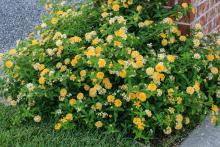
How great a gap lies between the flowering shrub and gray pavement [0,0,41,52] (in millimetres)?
1763

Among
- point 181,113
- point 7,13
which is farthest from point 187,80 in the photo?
point 7,13

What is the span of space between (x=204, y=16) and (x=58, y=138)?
1726 mm

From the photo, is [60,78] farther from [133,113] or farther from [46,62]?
[133,113]

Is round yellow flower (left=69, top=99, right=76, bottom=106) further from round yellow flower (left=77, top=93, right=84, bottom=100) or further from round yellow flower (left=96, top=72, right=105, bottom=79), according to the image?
round yellow flower (left=96, top=72, right=105, bottom=79)

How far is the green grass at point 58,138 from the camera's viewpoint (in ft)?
11.1

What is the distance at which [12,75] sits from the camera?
153 inches

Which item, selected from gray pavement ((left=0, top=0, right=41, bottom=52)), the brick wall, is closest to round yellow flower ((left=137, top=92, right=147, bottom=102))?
the brick wall

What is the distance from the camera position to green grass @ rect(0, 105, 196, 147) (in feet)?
11.1

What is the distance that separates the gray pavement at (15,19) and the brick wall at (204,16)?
2.20m

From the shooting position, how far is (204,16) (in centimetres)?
436

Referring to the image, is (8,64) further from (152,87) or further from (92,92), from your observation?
(152,87)

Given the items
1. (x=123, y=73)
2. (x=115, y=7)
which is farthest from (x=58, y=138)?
(x=115, y=7)

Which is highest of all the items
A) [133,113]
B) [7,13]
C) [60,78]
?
[60,78]

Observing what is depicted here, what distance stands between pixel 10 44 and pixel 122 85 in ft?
8.16
